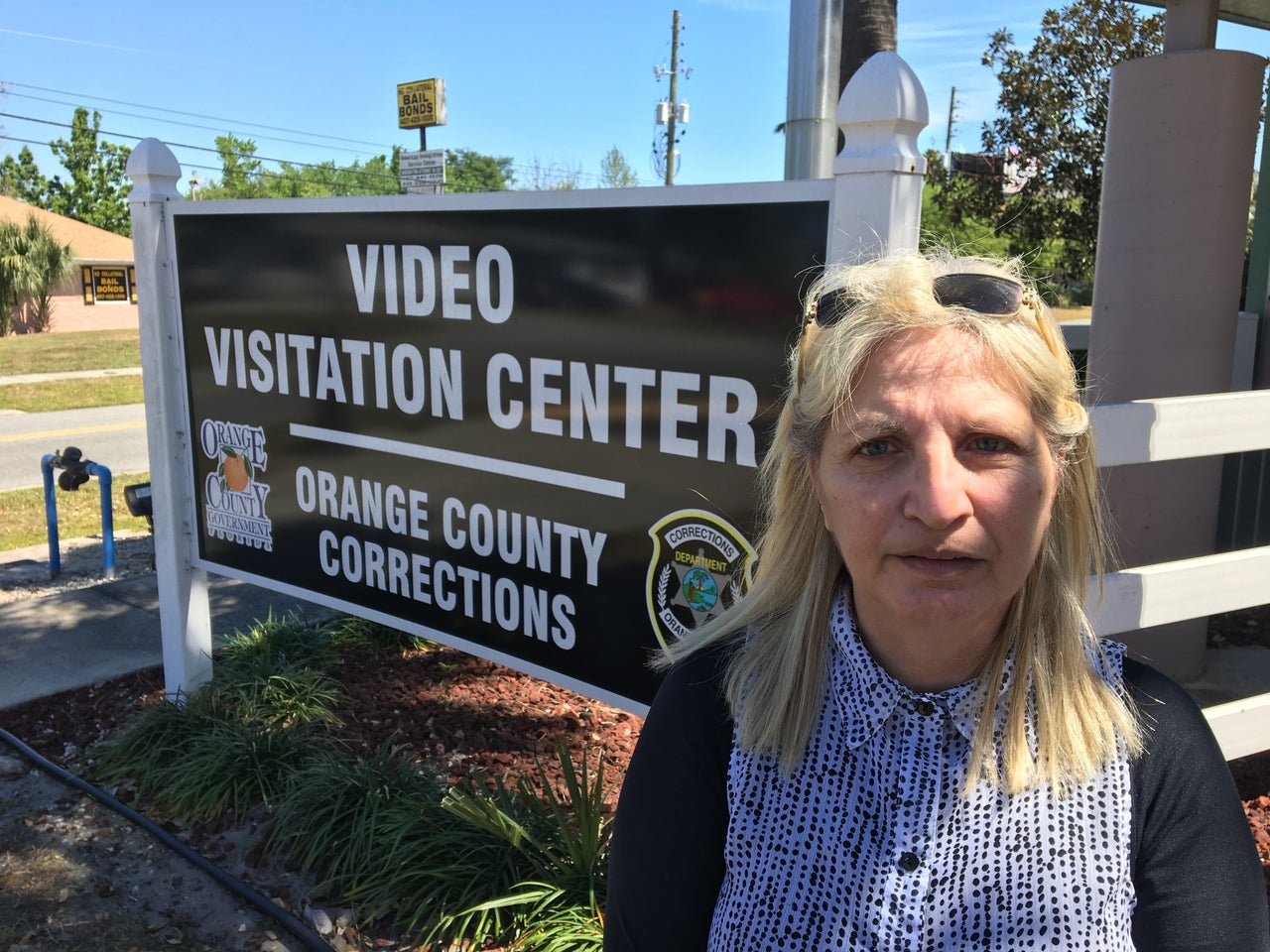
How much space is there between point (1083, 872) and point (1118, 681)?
0.98 feet

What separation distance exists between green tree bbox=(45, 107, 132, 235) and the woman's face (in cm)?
6516

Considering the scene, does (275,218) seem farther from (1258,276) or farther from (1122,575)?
(1258,276)

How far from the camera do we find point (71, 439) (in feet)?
44.9

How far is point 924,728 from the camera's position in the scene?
4.75 feet

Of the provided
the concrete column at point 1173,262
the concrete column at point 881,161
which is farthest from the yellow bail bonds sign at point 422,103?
the concrete column at point 881,161

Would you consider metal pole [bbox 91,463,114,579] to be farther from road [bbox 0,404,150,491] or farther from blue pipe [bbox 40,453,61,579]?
road [bbox 0,404,150,491]

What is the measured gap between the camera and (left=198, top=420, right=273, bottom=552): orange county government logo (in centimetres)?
420

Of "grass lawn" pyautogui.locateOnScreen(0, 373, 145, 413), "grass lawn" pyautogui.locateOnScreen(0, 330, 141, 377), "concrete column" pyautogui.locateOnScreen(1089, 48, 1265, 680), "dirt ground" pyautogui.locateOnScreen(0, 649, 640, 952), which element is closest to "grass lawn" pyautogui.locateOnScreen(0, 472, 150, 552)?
"dirt ground" pyautogui.locateOnScreen(0, 649, 640, 952)

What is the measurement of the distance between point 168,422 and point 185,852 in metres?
1.74

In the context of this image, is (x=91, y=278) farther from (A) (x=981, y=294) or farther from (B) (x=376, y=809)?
(A) (x=981, y=294)

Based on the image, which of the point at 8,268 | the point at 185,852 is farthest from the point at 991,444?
the point at 8,268

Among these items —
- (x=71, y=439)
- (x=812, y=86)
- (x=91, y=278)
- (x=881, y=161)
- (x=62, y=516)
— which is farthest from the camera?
(x=91, y=278)

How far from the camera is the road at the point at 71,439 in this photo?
11.7m

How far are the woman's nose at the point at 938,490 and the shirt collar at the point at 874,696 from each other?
0.77ft
